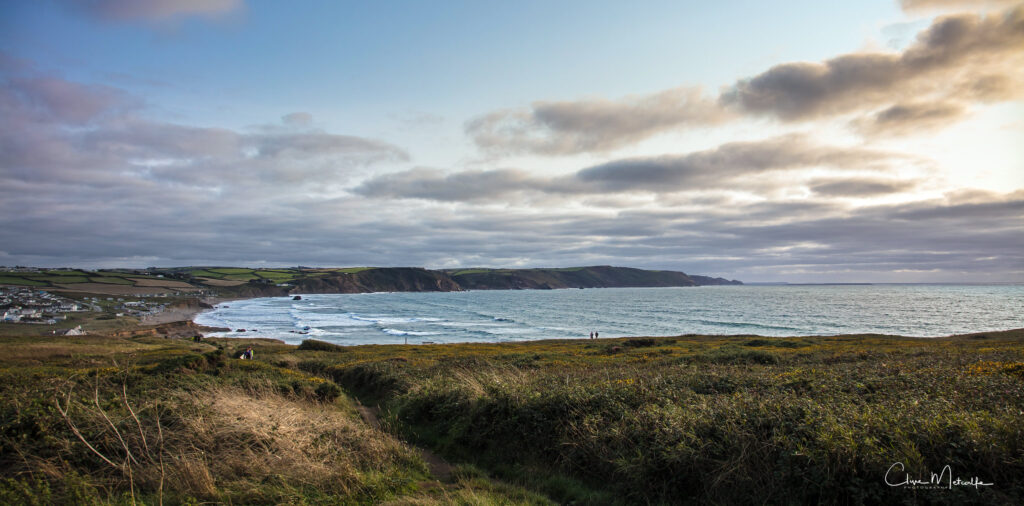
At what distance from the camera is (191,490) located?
240 inches

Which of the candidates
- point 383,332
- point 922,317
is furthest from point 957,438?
point 922,317

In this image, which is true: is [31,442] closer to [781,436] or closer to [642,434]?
[642,434]

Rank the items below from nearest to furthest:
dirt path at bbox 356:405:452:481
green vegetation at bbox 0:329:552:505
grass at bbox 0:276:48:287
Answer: green vegetation at bbox 0:329:552:505, dirt path at bbox 356:405:452:481, grass at bbox 0:276:48:287

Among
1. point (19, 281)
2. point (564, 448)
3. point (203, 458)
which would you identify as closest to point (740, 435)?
point (564, 448)

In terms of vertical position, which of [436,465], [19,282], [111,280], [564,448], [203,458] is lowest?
[111,280]

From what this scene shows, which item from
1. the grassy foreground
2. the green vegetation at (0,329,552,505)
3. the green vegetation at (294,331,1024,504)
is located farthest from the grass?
the green vegetation at (294,331,1024,504)

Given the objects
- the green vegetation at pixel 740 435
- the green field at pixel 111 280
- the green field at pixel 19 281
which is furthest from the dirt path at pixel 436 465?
the green field at pixel 111 280

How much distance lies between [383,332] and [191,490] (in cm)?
7335
